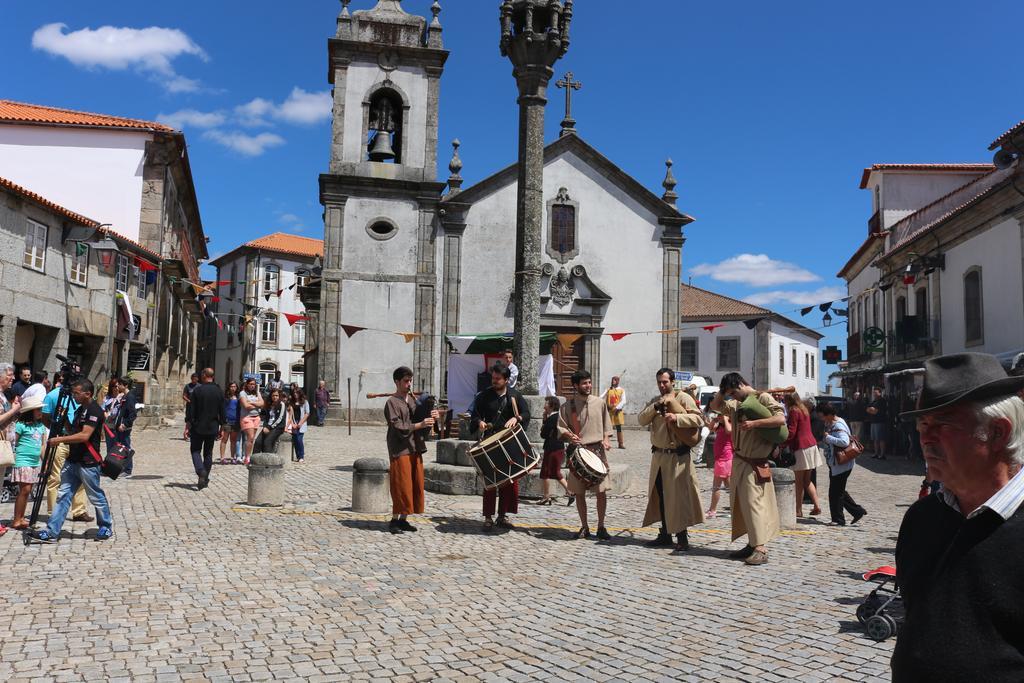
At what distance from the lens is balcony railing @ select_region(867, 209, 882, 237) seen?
31681mm

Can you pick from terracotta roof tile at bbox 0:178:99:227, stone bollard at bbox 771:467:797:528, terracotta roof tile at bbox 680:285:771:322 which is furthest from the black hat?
terracotta roof tile at bbox 680:285:771:322

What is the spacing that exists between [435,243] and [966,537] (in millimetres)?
26405

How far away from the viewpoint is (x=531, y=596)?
19.7ft

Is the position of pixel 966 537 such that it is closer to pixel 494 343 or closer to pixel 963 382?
pixel 963 382

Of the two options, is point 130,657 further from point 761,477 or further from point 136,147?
point 136,147

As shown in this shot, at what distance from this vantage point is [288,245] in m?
60.9

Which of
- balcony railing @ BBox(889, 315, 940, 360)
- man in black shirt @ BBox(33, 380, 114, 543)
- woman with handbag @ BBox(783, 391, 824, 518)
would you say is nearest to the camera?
man in black shirt @ BBox(33, 380, 114, 543)

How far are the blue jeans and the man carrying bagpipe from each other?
587cm

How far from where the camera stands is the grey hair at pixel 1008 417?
6.20ft

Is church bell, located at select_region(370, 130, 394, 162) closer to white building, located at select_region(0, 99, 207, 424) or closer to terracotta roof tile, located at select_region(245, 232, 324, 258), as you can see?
white building, located at select_region(0, 99, 207, 424)

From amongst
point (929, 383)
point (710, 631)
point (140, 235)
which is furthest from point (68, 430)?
point (140, 235)

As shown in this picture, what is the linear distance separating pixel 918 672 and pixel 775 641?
3.47 m

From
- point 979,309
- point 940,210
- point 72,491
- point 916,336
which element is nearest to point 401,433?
point 72,491

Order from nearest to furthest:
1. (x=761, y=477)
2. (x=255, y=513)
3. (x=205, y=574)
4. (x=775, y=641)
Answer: (x=775, y=641)
(x=205, y=574)
(x=761, y=477)
(x=255, y=513)
